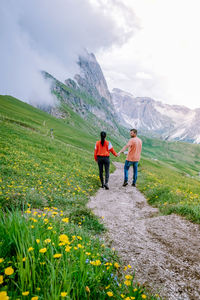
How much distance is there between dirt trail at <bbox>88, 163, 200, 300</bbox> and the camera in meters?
3.27

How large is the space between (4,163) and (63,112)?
190 metres

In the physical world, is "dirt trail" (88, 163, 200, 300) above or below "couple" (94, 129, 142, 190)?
below

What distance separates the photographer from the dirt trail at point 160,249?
3.27 m

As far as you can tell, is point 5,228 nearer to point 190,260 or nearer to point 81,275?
point 81,275

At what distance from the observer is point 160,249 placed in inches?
179

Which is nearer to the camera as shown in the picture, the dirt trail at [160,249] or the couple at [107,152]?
the dirt trail at [160,249]

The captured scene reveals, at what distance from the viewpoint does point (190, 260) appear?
13.6ft

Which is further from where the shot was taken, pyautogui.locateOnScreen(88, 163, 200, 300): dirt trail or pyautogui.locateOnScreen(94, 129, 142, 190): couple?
pyautogui.locateOnScreen(94, 129, 142, 190): couple

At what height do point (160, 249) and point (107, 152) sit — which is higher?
point (107, 152)

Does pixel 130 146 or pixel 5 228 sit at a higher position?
pixel 130 146

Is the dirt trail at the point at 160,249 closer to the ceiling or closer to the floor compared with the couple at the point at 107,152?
closer to the floor

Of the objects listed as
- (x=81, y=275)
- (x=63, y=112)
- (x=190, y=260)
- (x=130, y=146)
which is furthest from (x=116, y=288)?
(x=63, y=112)

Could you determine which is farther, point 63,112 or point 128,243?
point 63,112

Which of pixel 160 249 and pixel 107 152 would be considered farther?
pixel 107 152
